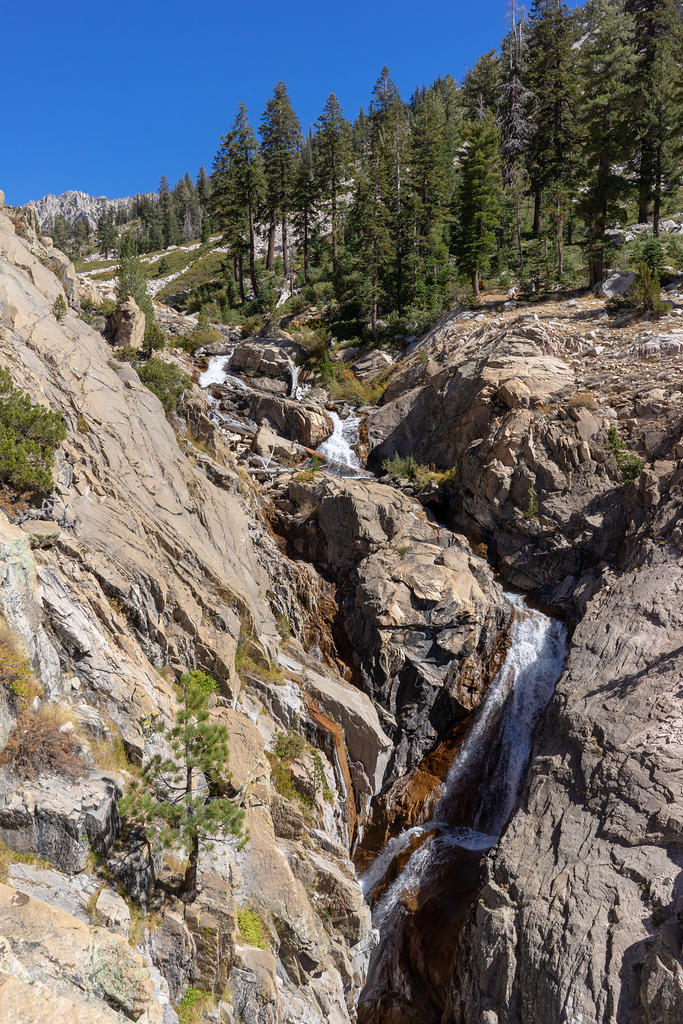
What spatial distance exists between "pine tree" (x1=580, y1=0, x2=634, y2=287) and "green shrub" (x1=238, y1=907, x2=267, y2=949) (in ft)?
113

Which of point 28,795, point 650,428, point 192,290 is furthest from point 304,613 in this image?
point 192,290

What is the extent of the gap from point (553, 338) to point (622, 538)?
12452 mm

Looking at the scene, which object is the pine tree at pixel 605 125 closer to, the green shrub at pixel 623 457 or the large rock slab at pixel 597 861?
the green shrub at pixel 623 457

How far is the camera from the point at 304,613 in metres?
19.5

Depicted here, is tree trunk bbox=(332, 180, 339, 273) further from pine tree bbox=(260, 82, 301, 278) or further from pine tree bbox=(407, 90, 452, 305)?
pine tree bbox=(407, 90, 452, 305)

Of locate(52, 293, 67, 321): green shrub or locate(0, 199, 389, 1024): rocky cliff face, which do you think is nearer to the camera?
locate(0, 199, 389, 1024): rocky cliff face

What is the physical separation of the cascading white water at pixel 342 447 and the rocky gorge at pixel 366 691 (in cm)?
141

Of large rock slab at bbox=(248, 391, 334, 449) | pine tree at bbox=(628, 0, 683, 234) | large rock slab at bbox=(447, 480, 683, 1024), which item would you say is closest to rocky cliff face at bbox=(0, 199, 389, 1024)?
large rock slab at bbox=(447, 480, 683, 1024)

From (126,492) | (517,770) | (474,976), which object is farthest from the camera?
(517,770)

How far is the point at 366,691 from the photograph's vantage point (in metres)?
17.8

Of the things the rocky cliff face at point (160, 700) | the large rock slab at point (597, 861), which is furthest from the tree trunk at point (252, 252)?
the large rock slab at point (597, 861)

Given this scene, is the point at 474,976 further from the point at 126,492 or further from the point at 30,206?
the point at 30,206

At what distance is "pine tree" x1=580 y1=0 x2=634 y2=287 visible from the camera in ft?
103

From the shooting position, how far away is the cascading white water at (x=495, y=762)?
1526 cm
